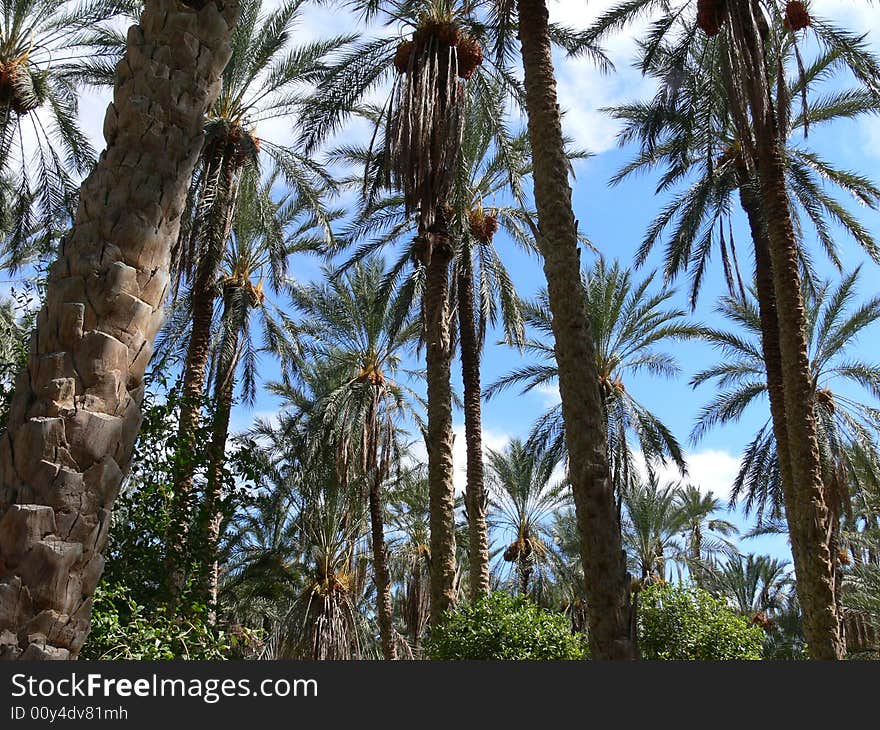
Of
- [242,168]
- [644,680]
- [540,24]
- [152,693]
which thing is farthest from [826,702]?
[242,168]

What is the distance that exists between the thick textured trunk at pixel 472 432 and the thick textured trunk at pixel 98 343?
1131 cm

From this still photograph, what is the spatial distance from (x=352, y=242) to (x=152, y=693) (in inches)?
622

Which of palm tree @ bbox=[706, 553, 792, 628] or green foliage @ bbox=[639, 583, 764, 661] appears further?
palm tree @ bbox=[706, 553, 792, 628]

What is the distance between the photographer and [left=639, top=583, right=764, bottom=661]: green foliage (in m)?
13.5

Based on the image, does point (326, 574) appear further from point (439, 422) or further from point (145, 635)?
point (145, 635)

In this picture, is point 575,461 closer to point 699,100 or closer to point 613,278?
point 699,100

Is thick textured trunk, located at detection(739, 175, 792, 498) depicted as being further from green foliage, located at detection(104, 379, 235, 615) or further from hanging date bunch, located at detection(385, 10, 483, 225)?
green foliage, located at detection(104, 379, 235, 615)

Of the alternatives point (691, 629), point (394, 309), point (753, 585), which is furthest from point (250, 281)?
point (753, 585)

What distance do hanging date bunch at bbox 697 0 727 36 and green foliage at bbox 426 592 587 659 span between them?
8.48 metres

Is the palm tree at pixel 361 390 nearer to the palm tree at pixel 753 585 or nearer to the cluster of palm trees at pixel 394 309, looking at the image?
the cluster of palm trees at pixel 394 309

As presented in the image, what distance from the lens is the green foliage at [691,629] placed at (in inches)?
531

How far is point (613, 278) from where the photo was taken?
818 inches

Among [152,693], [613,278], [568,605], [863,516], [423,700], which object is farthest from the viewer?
[568,605]

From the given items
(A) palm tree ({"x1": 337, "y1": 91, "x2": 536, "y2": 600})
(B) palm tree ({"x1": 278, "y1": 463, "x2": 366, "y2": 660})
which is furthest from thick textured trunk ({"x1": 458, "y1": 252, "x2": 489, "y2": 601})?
(B) palm tree ({"x1": 278, "y1": 463, "x2": 366, "y2": 660})
